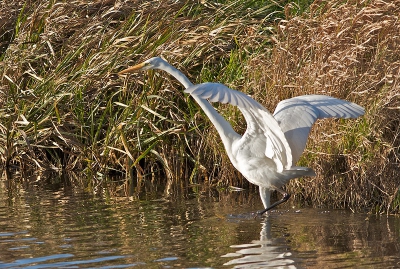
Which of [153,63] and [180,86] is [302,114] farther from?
[180,86]

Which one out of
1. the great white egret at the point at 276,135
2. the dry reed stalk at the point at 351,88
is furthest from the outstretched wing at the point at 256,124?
the dry reed stalk at the point at 351,88

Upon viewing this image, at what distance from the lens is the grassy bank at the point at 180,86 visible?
262 inches

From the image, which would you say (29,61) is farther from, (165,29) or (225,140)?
(225,140)

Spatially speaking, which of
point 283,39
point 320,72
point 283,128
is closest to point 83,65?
point 283,39

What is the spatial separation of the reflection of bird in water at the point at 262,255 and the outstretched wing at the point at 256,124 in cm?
66

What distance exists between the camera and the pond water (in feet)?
16.2

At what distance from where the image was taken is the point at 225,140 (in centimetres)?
638

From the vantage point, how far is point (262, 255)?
201 inches

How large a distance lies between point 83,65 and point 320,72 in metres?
3.41

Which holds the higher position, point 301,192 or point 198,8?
point 198,8

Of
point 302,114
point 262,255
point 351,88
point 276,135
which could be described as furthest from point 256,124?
point 351,88

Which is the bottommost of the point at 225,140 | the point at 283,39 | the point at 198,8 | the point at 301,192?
the point at 301,192

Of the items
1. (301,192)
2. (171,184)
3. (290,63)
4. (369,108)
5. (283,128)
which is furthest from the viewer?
(171,184)

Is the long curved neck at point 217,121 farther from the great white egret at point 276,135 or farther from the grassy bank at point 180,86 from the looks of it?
the grassy bank at point 180,86
